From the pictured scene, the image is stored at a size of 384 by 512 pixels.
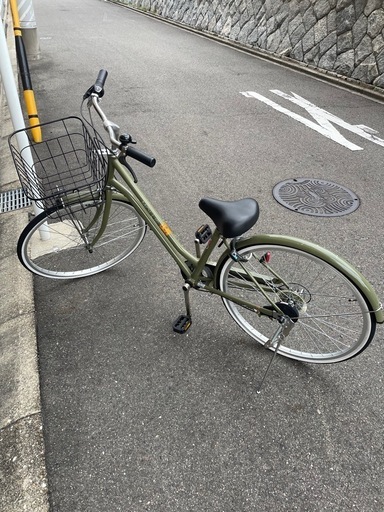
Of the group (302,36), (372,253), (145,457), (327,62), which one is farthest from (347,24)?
(145,457)

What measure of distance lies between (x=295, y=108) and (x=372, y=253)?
420cm

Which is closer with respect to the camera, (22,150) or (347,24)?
(22,150)

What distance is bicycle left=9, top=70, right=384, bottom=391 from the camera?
2.05 metres

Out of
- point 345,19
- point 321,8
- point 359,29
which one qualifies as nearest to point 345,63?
point 359,29

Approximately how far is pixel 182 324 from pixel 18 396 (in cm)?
110

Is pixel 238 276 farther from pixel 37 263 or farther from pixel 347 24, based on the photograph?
pixel 347 24

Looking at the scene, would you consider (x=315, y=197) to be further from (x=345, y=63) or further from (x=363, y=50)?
(x=345, y=63)

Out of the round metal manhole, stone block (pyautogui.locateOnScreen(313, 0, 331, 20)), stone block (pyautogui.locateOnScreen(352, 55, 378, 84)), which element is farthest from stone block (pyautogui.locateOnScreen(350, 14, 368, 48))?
the round metal manhole

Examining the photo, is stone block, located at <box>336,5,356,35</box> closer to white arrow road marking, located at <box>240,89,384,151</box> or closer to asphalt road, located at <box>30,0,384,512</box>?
white arrow road marking, located at <box>240,89,384,151</box>

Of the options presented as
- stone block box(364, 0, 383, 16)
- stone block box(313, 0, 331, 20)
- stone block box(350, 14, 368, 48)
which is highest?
stone block box(364, 0, 383, 16)

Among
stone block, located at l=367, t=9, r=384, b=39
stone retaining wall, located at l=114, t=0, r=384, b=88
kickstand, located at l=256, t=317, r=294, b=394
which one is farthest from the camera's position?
stone retaining wall, located at l=114, t=0, r=384, b=88

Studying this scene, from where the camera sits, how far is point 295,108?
22.0 feet

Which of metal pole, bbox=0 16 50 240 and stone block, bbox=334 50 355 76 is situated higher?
metal pole, bbox=0 16 50 240

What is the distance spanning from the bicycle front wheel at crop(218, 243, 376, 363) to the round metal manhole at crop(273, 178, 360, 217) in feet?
3.54
